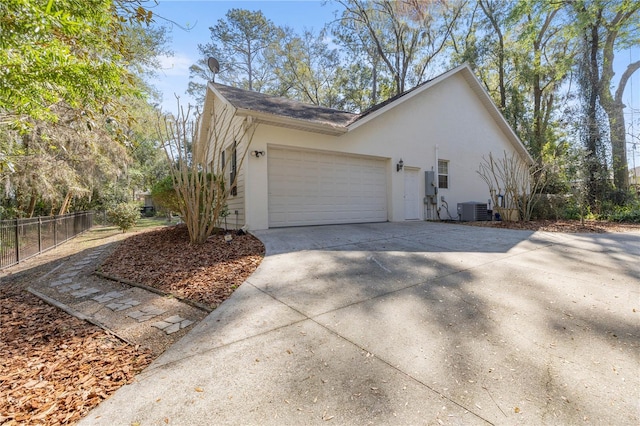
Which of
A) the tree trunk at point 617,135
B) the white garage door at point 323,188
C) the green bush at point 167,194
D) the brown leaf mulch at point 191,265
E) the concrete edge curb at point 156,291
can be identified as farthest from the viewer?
the tree trunk at point 617,135

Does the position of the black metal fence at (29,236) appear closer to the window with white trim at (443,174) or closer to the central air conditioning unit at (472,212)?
the window with white trim at (443,174)

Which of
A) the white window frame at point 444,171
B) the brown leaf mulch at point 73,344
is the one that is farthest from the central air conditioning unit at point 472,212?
the brown leaf mulch at point 73,344

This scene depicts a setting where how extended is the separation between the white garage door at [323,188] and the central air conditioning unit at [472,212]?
3.34 meters

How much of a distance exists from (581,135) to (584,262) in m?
11.1

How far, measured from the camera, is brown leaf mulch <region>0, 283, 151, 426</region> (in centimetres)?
165

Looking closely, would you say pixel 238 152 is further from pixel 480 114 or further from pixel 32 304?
pixel 480 114

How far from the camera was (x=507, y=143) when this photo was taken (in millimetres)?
13297

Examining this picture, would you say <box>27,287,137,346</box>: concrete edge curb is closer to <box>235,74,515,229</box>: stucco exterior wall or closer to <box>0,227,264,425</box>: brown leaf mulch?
<box>0,227,264,425</box>: brown leaf mulch

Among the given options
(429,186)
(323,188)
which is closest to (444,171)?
(429,186)

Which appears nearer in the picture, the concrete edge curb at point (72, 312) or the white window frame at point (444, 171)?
the concrete edge curb at point (72, 312)

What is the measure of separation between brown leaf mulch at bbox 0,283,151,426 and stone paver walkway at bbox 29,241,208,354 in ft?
0.45

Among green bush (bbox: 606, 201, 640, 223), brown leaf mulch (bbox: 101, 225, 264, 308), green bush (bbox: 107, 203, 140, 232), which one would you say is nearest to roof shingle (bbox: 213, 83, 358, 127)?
brown leaf mulch (bbox: 101, 225, 264, 308)

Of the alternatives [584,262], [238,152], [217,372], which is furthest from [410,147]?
[217,372]

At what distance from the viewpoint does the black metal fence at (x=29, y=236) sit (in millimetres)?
6234
